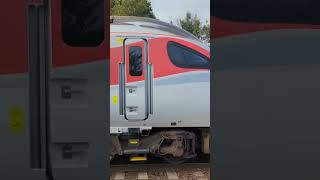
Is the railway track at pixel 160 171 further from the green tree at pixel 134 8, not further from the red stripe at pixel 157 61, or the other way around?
the green tree at pixel 134 8

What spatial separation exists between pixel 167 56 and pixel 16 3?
20.6 ft

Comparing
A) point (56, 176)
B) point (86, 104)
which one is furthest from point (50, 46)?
point (56, 176)

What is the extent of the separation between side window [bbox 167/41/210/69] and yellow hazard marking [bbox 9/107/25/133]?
20.6 feet

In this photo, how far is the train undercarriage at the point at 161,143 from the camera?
8984mm

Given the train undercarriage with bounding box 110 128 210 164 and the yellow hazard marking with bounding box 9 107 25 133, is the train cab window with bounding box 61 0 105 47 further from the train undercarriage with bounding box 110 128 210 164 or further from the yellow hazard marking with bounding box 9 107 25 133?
the train undercarriage with bounding box 110 128 210 164

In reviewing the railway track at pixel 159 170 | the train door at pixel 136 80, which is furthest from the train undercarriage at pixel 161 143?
the train door at pixel 136 80

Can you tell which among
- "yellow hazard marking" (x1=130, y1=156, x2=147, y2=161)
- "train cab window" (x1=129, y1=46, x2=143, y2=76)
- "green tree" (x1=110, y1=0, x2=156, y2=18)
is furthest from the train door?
"green tree" (x1=110, y1=0, x2=156, y2=18)

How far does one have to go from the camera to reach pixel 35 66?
109 inches

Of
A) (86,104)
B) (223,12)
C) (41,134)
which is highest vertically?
(223,12)

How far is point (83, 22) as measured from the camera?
9.16 feet

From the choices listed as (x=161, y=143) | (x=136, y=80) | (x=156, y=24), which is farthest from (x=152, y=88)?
(x=156, y=24)

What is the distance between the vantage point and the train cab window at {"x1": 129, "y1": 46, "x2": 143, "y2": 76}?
8.79 meters

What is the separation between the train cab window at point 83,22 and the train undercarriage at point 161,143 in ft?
20.3

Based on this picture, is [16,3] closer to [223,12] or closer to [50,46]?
A: [50,46]
